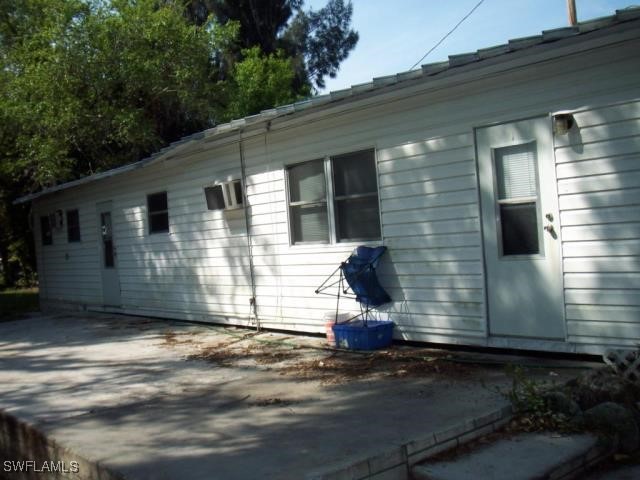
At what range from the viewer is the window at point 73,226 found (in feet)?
42.7

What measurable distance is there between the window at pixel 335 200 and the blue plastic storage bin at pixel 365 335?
3.25 feet

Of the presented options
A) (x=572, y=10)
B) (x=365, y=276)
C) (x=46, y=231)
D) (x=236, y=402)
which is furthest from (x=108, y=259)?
(x=572, y=10)

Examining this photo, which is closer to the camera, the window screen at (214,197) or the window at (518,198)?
the window at (518,198)

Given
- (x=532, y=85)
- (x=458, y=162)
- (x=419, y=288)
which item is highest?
(x=532, y=85)

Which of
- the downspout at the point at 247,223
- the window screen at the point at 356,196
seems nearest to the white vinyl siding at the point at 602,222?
the window screen at the point at 356,196

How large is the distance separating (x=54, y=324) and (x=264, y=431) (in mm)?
8119

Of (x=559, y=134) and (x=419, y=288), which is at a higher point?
(x=559, y=134)

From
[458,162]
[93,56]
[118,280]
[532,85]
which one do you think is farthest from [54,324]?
[532,85]

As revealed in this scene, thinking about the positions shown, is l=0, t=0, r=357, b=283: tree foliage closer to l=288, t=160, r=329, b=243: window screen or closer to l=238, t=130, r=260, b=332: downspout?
l=238, t=130, r=260, b=332: downspout

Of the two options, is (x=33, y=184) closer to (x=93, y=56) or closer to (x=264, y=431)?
(x=93, y=56)

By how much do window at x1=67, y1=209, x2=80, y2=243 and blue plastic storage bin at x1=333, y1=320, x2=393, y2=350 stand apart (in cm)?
806

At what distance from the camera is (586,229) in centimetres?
533

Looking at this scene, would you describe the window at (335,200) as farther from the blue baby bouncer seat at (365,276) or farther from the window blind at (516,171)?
the window blind at (516,171)

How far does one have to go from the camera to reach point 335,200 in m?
7.40
